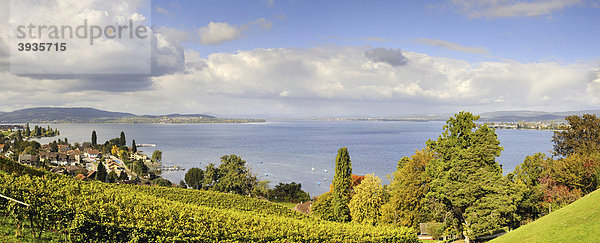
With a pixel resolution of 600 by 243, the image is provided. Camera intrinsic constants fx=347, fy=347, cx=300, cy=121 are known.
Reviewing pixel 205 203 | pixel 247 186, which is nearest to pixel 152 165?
pixel 247 186

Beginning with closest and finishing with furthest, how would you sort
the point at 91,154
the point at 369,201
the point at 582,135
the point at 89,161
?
the point at 369,201 < the point at 582,135 < the point at 89,161 < the point at 91,154

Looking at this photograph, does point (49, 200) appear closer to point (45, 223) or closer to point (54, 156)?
point (45, 223)

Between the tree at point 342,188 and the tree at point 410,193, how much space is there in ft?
22.0

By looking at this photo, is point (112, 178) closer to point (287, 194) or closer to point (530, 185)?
point (287, 194)

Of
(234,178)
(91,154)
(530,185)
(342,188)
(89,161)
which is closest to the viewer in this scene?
(530,185)

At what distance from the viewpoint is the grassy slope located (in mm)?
11330

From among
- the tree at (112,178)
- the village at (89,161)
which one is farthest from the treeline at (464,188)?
the village at (89,161)

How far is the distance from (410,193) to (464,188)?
452 centimetres

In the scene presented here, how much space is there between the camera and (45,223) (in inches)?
343

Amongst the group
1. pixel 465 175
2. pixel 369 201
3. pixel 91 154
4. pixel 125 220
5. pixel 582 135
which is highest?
pixel 582 135

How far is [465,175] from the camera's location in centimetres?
1909

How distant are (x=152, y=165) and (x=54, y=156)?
71.0 feet

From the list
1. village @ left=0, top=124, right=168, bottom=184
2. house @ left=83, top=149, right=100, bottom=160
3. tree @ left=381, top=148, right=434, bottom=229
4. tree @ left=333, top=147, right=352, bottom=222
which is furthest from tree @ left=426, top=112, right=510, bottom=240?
house @ left=83, top=149, right=100, bottom=160

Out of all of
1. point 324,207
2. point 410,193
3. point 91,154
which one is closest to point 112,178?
point 324,207
